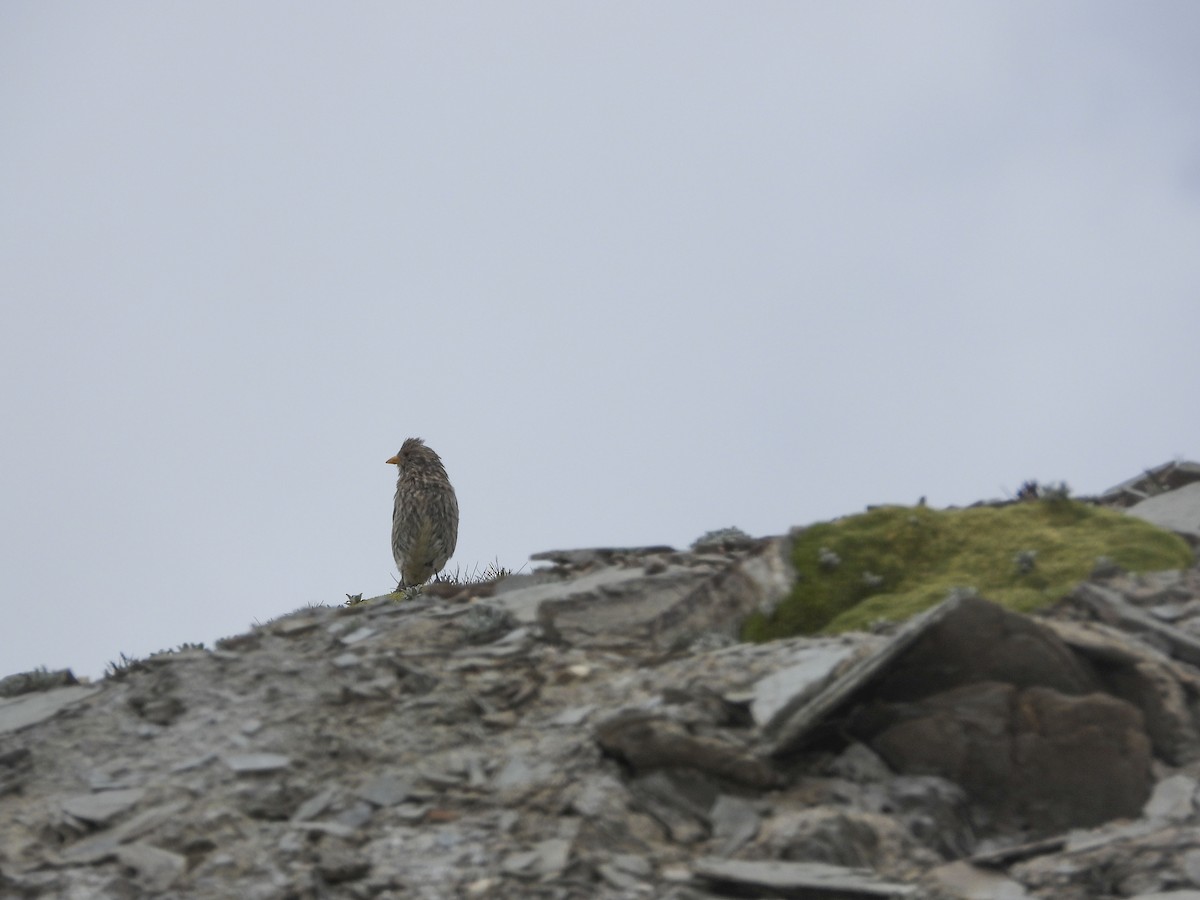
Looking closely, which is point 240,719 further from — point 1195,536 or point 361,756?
point 1195,536

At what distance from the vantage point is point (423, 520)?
21.0m

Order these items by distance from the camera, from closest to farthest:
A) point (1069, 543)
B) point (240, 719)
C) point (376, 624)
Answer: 1. point (240, 719)
2. point (1069, 543)
3. point (376, 624)

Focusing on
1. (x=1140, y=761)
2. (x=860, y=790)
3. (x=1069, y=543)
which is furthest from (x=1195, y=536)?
(x=860, y=790)

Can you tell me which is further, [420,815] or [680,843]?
[420,815]

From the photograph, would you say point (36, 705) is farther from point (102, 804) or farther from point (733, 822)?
point (733, 822)

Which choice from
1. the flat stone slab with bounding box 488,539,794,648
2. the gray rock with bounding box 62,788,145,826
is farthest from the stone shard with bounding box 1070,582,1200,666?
the gray rock with bounding box 62,788,145,826

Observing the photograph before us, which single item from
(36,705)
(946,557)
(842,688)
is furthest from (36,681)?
(946,557)

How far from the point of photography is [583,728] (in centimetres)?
855

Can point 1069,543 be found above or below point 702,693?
above

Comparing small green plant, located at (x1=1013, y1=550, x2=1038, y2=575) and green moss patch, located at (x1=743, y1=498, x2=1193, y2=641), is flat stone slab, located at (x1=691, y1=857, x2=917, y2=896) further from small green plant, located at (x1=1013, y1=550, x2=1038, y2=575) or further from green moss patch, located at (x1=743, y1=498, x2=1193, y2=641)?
small green plant, located at (x1=1013, y1=550, x2=1038, y2=575)

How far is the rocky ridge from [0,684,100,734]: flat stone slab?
1.37 feet

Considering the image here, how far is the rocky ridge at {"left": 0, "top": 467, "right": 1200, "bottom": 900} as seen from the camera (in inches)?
284

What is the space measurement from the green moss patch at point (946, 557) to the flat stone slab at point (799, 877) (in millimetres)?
2665

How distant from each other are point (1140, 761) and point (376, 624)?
19.2 feet
